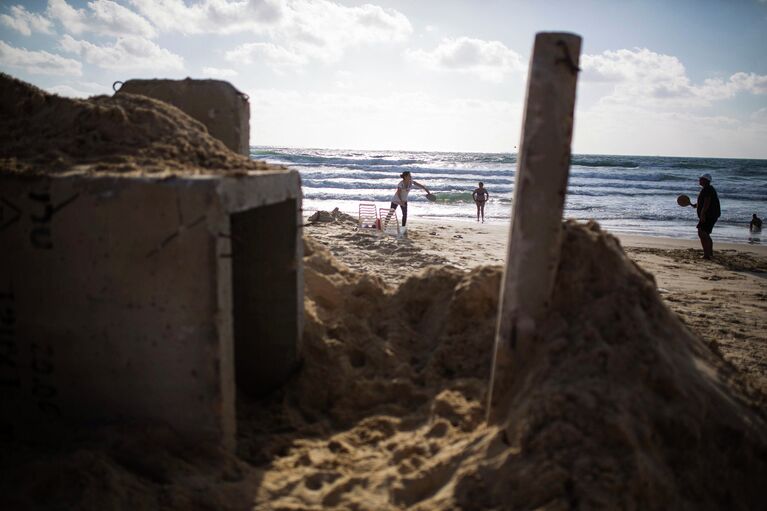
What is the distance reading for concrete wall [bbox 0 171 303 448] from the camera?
3.13 m

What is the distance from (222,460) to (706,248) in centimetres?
1131

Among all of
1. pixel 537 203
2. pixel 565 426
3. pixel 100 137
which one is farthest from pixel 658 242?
pixel 100 137

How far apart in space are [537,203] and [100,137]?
2.96 meters

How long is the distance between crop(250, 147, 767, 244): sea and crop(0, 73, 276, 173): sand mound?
393 inches

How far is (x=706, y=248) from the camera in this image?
11539mm

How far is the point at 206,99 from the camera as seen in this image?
544 centimetres

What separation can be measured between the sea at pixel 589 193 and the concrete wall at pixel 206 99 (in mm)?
8780

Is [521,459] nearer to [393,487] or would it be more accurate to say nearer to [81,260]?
[393,487]

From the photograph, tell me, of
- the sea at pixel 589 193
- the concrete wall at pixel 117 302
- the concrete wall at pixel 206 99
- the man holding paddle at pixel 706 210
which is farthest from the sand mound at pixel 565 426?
the sea at pixel 589 193

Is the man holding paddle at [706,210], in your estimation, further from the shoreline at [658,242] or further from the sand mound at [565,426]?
the sand mound at [565,426]

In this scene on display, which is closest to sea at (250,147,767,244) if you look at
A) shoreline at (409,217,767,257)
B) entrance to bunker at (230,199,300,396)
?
shoreline at (409,217,767,257)

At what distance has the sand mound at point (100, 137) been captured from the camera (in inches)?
139

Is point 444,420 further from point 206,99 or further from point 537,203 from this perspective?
point 206,99

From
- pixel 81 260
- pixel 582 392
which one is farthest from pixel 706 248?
pixel 81 260
